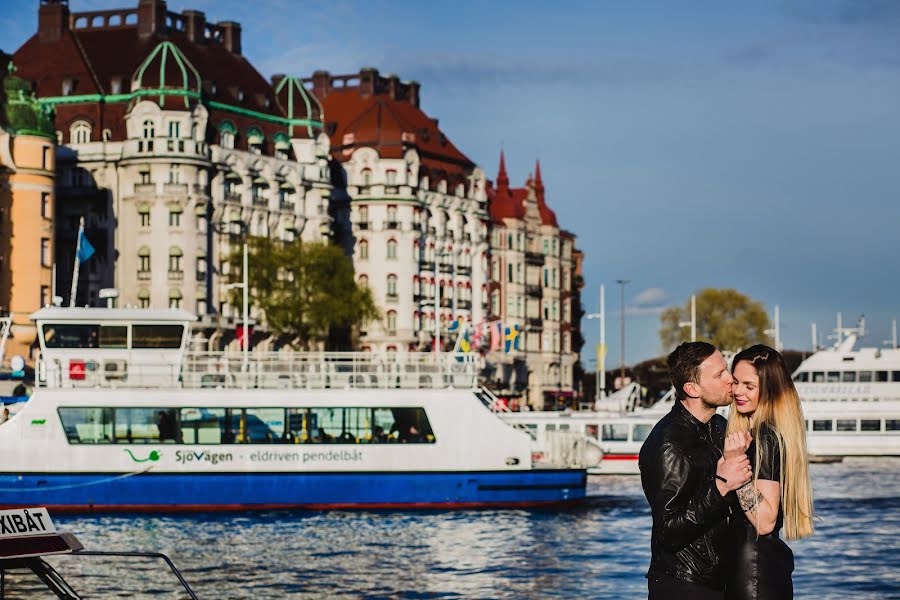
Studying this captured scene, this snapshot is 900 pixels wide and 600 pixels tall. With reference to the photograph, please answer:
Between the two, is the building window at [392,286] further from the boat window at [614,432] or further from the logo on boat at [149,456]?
the logo on boat at [149,456]

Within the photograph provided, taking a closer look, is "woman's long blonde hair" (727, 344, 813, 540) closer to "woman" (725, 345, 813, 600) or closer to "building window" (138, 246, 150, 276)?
"woman" (725, 345, 813, 600)

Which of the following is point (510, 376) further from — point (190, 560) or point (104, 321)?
point (190, 560)

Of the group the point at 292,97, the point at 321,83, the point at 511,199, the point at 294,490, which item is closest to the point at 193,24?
the point at 292,97

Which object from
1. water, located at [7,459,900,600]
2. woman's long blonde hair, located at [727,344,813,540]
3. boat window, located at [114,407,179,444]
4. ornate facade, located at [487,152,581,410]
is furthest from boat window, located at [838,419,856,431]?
woman's long blonde hair, located at [727,344,813,540]

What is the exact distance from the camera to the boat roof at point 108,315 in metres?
45.2

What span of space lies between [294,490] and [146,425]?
13.1 feet

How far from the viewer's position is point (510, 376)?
424 ft

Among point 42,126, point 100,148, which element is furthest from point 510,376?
point 42,126

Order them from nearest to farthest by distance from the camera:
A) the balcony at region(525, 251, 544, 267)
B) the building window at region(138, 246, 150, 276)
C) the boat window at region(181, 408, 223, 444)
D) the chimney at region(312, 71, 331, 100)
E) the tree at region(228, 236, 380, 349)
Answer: the boat window at region(181, 408, 223, 444) → the building window at region(138, 246, 150, 276) → the tree at region(228, 236, 380, 349) → the chimney at region(312, 71, 331, 100) → the balcony at region(525, 251, 544, 267)

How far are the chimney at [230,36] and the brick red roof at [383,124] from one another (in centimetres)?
1265

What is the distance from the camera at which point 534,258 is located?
5418 inches

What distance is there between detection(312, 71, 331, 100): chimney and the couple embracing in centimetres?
11724

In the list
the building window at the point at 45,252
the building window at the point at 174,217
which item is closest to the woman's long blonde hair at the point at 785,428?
the building window at the point at 45,252

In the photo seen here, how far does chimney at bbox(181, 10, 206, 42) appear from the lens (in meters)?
102
